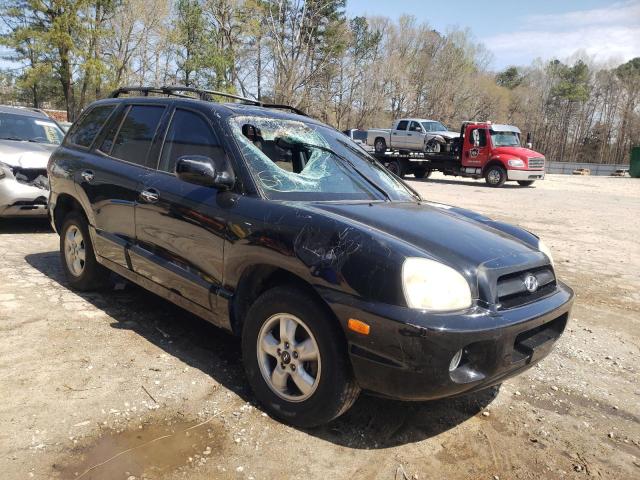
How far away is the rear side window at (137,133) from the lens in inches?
154

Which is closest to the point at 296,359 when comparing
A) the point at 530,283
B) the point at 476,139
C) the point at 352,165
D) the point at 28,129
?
the point at 530,283

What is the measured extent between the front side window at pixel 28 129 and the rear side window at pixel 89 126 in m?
3.29

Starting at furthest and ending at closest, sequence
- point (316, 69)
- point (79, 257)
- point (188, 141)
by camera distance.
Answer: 1. point (316, 69)
2. point (79, 257)
3. point (188, 141)

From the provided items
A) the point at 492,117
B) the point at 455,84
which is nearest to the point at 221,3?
the point at 455,84

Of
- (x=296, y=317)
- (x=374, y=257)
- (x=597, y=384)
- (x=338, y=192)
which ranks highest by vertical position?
(x=338, y=192)

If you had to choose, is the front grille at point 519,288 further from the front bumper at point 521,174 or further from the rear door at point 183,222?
the front bumper at point 521,174

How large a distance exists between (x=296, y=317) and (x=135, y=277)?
183 centimetres

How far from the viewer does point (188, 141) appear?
3564 millimetres

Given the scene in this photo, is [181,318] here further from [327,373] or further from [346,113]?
[346,113]

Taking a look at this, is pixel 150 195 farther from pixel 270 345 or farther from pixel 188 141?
pixel 270 345

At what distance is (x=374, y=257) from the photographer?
2.41 metres

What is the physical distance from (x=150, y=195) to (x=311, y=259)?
1598 mm

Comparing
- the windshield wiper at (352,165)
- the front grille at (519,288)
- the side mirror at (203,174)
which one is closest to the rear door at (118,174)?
the side mirror at (203,174)

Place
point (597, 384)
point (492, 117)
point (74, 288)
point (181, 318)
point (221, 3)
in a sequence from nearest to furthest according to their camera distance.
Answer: point (597, 384) → point (181, 318) → point (74, 288) → point (221, 3) → point (492, 117)
